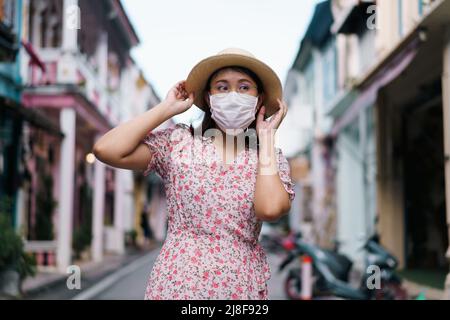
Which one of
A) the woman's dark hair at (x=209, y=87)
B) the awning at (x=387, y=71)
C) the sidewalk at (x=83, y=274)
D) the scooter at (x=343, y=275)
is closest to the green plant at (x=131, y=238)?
the sidewalk at (x=83, y=274)

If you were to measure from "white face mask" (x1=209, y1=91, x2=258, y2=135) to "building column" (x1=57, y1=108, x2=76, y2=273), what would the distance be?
963 centimetres

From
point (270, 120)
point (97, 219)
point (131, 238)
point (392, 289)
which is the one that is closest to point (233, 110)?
point (270, 120)

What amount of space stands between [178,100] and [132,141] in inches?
10.2

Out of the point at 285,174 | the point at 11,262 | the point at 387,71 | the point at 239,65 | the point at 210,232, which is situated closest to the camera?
the point at 210,232

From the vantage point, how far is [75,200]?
55.2ft

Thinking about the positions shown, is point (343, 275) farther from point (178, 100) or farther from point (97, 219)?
point (97, 219)

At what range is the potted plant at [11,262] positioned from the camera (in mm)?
7691

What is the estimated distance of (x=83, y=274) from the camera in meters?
11.7

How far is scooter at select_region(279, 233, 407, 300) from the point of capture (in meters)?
7.39

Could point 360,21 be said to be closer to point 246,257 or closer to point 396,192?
point 396,192

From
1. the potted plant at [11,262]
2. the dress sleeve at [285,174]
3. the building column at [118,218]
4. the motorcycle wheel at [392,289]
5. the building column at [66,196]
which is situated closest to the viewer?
the dress sleeve at [285,174]

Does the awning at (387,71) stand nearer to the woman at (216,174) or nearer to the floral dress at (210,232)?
the woman at (216,174)

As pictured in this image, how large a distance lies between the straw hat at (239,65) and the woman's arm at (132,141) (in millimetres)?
151
